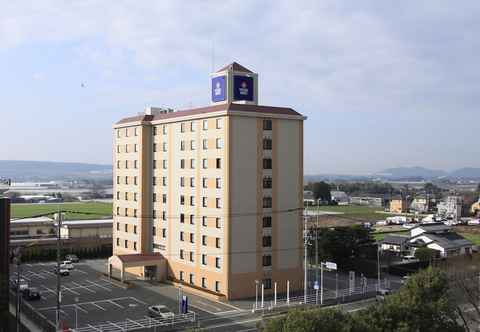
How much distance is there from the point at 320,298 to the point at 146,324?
46.3 feet

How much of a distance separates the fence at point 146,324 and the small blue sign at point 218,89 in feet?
64.7

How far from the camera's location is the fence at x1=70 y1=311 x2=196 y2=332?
1230 inches

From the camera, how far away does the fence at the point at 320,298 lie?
37009 mm

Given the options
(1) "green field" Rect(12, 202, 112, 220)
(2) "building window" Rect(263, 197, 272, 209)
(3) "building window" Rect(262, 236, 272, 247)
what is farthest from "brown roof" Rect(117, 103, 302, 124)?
(1) "green field" Rect(12, 202, 112, 220)

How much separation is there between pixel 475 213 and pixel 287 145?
10708cm

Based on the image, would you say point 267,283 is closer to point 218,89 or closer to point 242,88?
point 242,88

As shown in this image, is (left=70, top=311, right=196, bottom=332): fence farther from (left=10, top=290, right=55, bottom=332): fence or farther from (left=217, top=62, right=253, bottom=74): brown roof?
(left=217, top=62, right=253, bottom=74): brown roof

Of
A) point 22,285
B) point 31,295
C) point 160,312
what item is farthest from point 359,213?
point 160,312

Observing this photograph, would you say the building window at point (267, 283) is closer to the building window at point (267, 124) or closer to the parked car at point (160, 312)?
the parked car at point (160, 312)

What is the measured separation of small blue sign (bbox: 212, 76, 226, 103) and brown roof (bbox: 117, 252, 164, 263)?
15.6 m

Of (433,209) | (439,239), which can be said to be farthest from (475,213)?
(439,239)

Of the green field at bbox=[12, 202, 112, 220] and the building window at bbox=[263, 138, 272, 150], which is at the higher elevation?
the building window at bbox=[263, 138, 272, 150]

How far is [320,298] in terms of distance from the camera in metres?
39.2

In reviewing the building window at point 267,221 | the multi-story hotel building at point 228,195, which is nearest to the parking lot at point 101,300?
the multi-story hotel building at point 228,195
